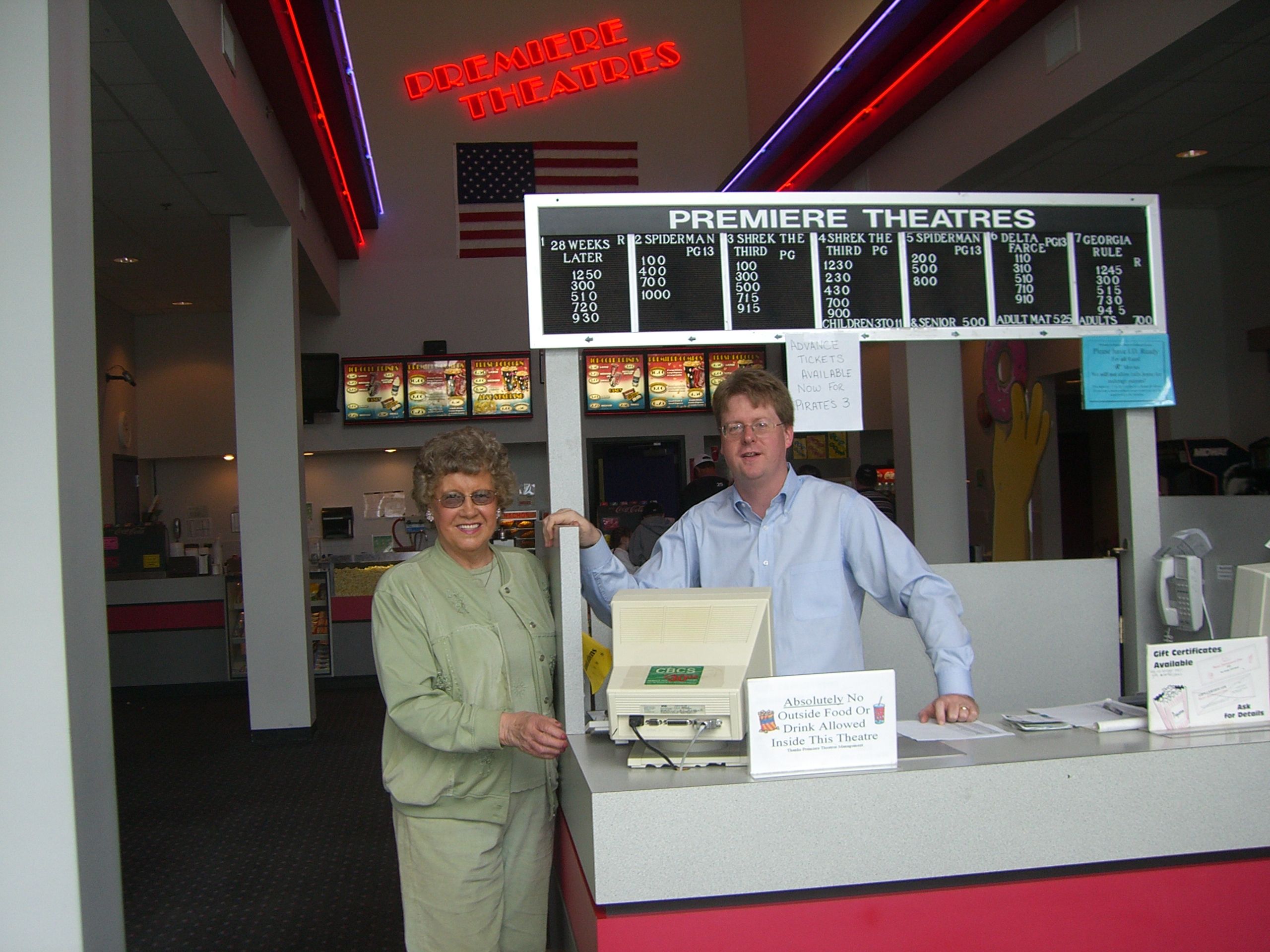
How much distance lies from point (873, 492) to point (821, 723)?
17.4ft

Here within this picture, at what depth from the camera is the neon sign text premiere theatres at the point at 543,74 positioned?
908 centimetres

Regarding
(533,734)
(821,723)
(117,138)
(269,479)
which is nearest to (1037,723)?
(821,723)

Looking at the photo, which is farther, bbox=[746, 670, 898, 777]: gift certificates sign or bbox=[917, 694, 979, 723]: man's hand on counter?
→ bbox=[917, 694, 979, 723]: man's hand on counter

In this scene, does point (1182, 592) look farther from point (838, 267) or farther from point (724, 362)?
point (724, 362)

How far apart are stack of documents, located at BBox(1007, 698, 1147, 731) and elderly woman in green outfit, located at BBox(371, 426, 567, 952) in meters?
0.99

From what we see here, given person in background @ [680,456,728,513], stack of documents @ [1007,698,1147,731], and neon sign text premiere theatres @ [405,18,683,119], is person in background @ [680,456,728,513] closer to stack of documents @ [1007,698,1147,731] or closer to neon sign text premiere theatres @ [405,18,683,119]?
stack of documents @ [1007,698,1147,731]

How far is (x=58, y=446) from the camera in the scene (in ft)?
6.82

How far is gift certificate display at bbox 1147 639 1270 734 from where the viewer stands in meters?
1.75

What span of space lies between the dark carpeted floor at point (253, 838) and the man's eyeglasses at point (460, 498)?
1.80m

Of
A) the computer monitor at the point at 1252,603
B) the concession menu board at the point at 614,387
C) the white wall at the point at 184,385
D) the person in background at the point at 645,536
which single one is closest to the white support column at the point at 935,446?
the person in background at the point at 645,536

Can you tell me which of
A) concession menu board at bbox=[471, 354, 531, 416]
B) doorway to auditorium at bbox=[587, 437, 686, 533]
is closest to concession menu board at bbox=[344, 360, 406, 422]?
concession menu board at bbox=[471, 354, 531, 416]

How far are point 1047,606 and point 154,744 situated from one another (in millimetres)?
5260

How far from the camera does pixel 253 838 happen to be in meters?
4.19

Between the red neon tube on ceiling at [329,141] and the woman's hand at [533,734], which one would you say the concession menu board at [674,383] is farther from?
the woman's hand at [533,734]
